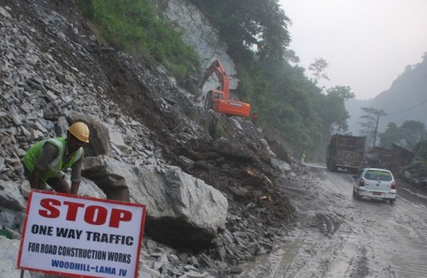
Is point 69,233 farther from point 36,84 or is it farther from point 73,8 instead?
point 73,8

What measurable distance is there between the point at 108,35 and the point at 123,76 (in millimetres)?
4384

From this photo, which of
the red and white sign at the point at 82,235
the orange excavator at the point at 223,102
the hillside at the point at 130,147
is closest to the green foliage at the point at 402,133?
the orange excavator at the point at 223,102

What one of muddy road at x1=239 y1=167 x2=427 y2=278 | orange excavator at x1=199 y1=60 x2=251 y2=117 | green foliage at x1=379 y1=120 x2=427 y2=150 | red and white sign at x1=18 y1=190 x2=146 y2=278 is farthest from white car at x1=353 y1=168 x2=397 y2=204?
green foliage at x1=379 y1=120 x2=427 y2=150

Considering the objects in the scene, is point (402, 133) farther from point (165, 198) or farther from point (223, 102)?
point (165, 198)

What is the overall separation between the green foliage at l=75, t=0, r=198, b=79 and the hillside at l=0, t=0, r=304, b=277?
191 centimetres

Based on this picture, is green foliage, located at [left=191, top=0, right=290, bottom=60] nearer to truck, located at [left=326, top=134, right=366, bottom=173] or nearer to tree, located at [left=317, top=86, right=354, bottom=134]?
truck, located at [left=326, top=134, right=366, bottom=173]

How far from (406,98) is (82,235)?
143431 mm

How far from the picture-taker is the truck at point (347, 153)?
1213 inches

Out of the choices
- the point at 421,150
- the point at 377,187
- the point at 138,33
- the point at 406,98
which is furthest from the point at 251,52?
the point at 406,98

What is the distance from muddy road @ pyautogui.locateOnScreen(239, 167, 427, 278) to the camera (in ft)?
25.1

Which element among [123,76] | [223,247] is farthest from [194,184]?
[123,76]

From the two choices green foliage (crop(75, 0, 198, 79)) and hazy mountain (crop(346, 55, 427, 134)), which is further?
hazy mountain (crop(346, 55, 427, 134))

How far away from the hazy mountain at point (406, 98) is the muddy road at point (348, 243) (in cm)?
10416

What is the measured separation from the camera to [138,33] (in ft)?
72.8
